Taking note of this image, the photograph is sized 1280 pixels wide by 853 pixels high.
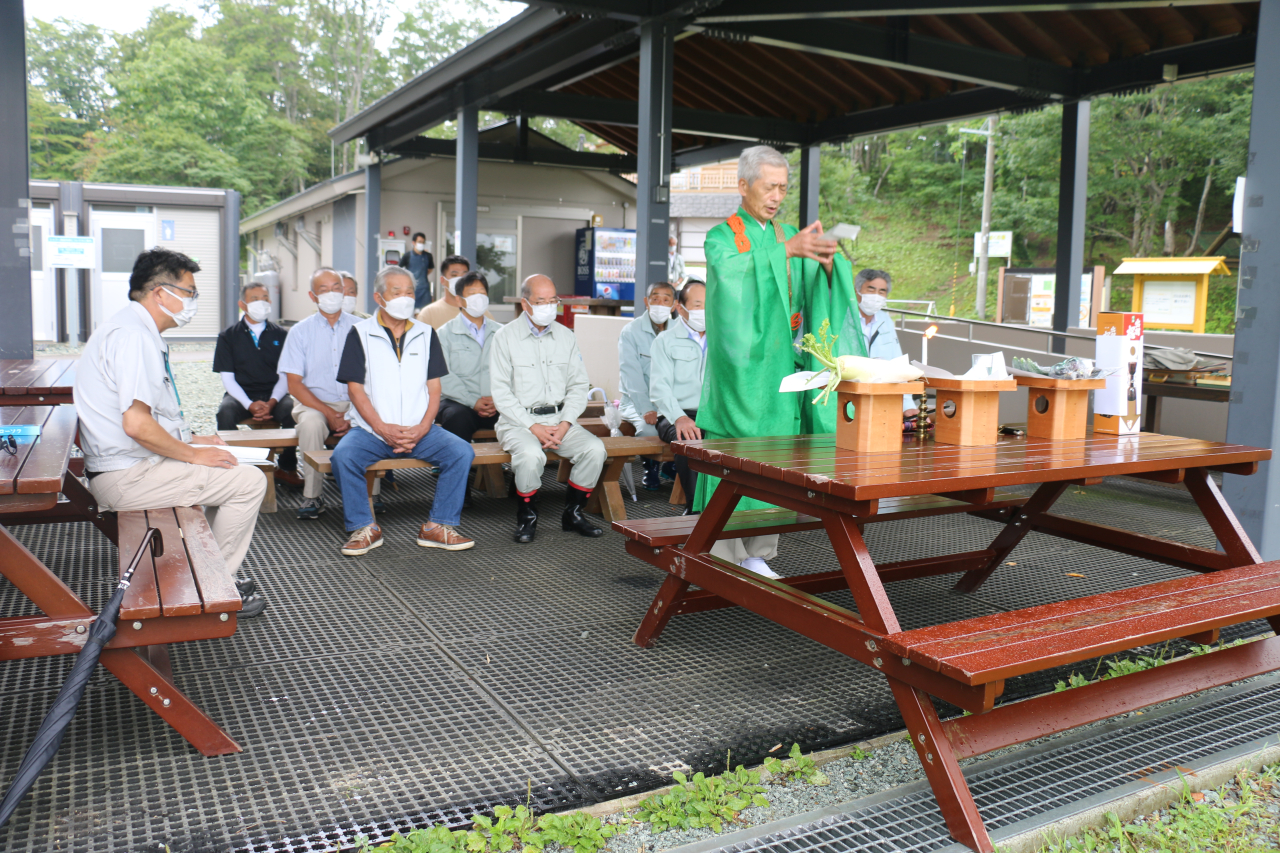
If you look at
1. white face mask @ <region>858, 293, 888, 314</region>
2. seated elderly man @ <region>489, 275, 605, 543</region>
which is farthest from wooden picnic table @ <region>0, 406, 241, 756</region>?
white face mask @ <region>858, 293, 888, 314</region>

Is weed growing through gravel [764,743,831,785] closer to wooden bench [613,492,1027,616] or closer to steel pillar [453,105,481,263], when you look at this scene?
wooden bench [613,492,1027,616]

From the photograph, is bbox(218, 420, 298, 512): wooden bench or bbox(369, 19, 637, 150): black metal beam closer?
bbox(218, 420, 298, 512): wooden bench

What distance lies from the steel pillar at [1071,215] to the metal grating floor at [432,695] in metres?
5.74

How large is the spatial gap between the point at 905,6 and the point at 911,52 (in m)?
1.93

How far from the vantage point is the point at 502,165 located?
52.9ft

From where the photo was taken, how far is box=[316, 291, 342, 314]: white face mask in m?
6.35

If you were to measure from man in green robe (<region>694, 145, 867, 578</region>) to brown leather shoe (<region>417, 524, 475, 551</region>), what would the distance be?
5.12 ft

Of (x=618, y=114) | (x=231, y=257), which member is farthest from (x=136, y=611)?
(x=231, y=257)

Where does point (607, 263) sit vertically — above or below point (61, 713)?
above

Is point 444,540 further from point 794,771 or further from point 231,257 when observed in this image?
point 231,257

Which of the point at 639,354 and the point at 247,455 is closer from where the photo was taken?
the point at 247,455

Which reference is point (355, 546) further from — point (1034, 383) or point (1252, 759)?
point (1252, 759)

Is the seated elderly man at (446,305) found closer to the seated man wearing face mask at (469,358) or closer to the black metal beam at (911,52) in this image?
the seated man wearing face mask at (469,358)

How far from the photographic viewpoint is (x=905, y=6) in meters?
6.74
